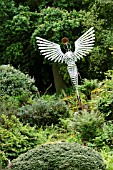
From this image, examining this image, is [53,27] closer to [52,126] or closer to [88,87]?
[88,87]

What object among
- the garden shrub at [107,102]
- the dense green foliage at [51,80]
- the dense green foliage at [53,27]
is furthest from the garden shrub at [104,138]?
the dense green foliage at [53,27]

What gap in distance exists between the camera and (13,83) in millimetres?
9734

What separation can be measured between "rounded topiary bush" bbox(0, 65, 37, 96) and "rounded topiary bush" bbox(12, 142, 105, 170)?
451cm

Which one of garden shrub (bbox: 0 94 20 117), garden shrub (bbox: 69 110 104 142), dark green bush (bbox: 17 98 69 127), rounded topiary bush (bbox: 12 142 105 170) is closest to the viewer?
rounded topiary bush (bbox: 12 142 105 170)

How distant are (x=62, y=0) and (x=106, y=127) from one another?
247 inches

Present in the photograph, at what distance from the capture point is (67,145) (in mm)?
5031

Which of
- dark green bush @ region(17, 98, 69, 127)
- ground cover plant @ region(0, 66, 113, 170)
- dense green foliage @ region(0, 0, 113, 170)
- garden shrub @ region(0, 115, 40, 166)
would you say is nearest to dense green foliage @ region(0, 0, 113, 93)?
dense green foliage @ region(0, 0, 113, 170)

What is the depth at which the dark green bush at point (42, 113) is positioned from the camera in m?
8.02

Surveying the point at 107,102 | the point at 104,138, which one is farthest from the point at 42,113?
the point at 104,138

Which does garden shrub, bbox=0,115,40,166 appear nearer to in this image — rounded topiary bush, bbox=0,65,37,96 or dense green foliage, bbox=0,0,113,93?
rounded topiary bush, bbox=0,65,37,96

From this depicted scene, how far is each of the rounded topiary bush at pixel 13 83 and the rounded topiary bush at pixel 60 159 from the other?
451cm

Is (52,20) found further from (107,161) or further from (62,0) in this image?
(107,161)

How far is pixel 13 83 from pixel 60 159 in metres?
5.12

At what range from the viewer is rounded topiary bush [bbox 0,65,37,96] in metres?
9.59
